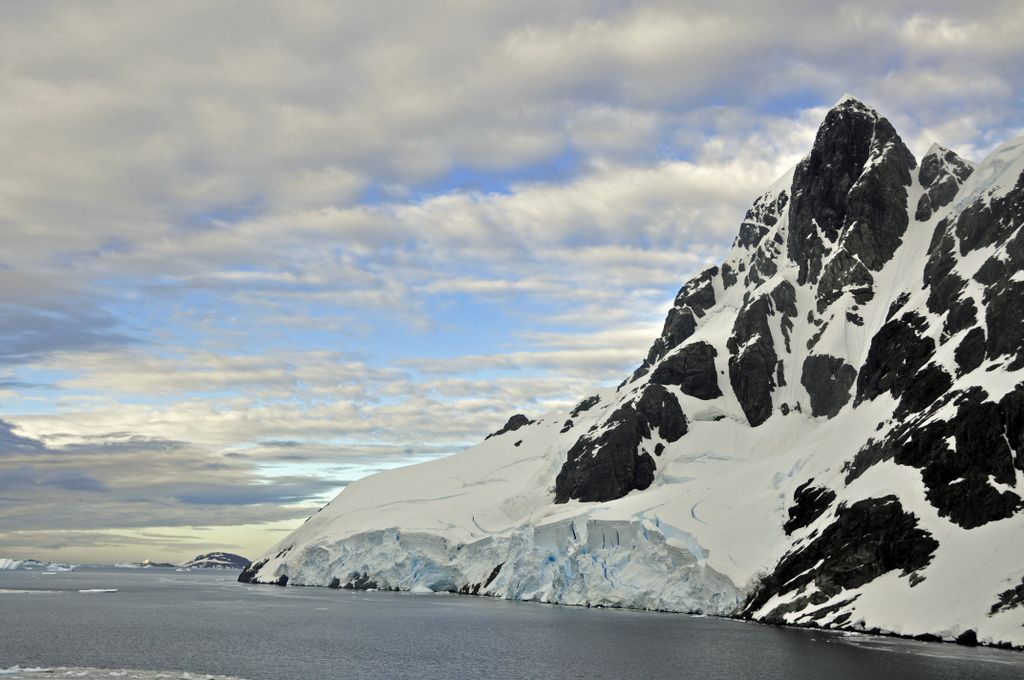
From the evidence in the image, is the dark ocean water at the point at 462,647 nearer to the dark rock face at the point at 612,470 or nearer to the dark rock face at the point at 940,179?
the dark rock face at the point at 612,470

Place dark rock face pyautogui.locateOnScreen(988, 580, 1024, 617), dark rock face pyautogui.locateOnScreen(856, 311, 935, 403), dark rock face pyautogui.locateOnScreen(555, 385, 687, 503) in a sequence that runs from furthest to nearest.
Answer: dark rock face pyautogui.locateOnScreen(555, 385, 687, 503), dark rock face pyautogui.locateOnScreen(856, 311, 935, 403), dark rock face pyautogui.locateOnScreen(988, 580, 1024, 617)

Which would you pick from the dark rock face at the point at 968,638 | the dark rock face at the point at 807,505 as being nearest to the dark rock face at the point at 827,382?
the dark rock face at the point at 807,505

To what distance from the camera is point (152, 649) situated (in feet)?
297

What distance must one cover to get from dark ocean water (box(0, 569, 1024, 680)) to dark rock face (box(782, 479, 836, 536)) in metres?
19.1

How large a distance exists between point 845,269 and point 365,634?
438ft

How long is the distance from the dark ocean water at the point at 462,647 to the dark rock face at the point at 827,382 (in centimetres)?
6878

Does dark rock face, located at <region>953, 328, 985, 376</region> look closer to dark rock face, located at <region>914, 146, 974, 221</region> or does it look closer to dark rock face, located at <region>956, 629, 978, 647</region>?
dark rock face, located at <region>956, 629, 978, 647</region>

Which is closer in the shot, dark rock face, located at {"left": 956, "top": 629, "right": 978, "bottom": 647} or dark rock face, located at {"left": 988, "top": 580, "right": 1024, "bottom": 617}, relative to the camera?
dark rock face, located at {"left": 988, "top": 580, "right": 1024, "bottom": 617}

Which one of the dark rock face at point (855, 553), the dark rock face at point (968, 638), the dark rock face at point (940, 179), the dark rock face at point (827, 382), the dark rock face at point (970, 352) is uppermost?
the dark rock face at point (940, 179)

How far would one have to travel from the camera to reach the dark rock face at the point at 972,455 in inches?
4021

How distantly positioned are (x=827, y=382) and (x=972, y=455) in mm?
82776

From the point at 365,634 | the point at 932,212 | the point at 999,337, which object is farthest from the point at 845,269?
the point at 365,634

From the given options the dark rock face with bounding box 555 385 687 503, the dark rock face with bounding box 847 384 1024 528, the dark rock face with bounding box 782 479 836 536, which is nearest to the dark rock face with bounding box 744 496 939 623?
the dark rock face with bounding box 847 384 1024 528

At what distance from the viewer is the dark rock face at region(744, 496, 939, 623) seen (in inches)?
4092
